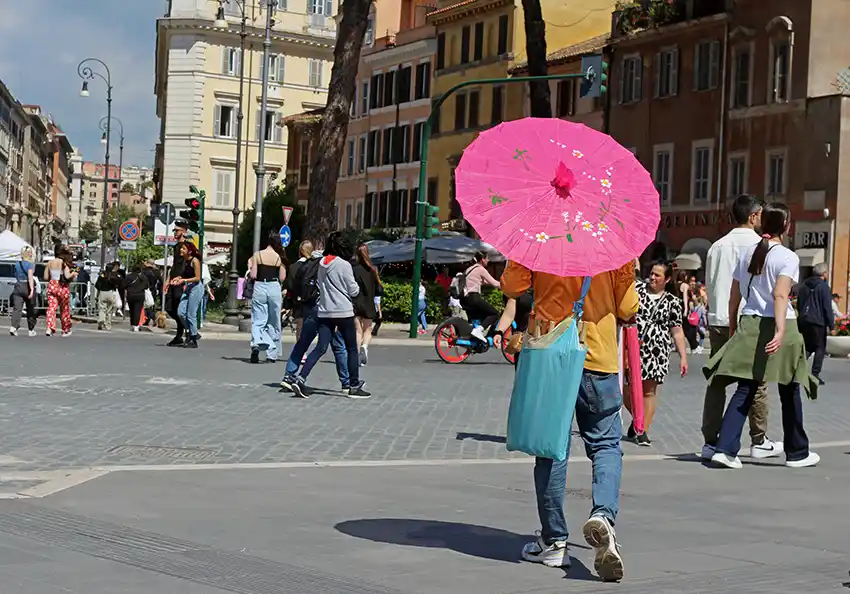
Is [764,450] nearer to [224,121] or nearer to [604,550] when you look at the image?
[604,550]

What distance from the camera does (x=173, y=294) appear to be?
1099 inches

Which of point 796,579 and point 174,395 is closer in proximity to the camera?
point 796,579

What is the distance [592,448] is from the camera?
7.61 meters

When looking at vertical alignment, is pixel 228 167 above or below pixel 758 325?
above

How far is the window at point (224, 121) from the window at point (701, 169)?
4935 cm

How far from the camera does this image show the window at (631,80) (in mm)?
55406

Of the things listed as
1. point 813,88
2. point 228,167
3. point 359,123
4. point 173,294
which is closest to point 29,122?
point 228,167

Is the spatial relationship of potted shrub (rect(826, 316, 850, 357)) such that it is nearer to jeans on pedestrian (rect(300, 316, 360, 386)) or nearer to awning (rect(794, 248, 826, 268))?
awning (rect(794, 248, 826, 268))

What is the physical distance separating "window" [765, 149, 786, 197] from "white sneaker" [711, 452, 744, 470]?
119ft

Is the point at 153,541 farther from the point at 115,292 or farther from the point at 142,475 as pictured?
the point at 115,292

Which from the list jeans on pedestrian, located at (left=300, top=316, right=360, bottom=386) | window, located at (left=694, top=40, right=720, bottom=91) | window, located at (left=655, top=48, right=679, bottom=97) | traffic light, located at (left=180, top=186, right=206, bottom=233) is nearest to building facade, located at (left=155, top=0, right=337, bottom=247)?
window, located at (left=655, top=48, right=679, bottom=97)

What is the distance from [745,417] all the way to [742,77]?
128 ft

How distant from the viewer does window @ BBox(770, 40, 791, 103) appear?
155 ft

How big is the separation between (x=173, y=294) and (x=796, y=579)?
70.3ft
